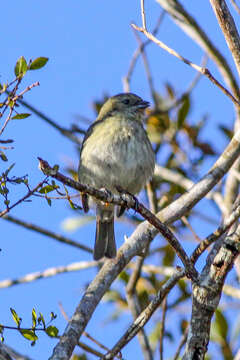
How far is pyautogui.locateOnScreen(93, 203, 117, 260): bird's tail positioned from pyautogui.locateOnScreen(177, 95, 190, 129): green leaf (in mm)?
1058

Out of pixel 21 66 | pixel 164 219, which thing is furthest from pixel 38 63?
pixel 164 219

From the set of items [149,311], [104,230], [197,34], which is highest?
[197,34]

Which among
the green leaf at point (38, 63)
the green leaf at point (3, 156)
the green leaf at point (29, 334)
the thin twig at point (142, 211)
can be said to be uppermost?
the green leaf at point (38, 63)

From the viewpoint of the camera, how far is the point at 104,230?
20.5ft

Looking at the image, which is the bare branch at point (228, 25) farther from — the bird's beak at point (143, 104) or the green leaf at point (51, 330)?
the bird's beak at point (143, 104)

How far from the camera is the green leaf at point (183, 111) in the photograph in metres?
6.37

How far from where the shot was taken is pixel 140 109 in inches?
249

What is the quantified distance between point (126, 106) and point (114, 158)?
3.68 feet

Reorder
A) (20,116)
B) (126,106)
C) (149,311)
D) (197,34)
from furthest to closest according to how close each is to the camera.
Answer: (126,106), (197,34), (149,311), (20,116)

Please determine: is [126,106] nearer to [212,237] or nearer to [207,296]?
[212,237]

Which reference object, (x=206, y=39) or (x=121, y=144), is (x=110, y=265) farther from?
(x=206, y=39)

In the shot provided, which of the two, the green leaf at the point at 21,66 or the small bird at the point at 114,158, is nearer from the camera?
the green leaf at the point at 21,66

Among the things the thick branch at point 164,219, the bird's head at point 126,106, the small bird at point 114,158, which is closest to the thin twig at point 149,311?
the thick branch at point 164,219

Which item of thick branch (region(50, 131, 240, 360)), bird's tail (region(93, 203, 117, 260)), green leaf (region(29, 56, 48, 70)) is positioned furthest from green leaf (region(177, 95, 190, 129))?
green leaf (region(29, 56, 48, 70))
